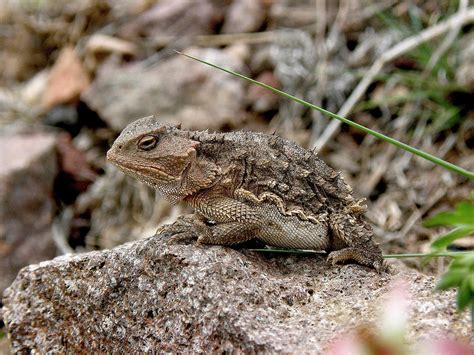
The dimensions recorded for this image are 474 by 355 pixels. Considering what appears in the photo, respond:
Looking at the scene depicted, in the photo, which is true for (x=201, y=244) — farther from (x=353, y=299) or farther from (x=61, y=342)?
(x=61, y=342)

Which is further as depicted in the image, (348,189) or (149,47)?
(149,47)

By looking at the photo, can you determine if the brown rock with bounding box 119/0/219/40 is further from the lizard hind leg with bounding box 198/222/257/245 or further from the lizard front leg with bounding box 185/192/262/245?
the lizard hind leg with bounding box 198/222/257/245

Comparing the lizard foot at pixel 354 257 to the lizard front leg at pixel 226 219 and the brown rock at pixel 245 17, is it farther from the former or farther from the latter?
the brown rock at pixel 245 17

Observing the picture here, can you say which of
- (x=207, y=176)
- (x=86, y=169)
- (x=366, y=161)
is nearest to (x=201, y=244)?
(x=207, y=176)

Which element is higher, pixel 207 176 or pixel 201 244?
pixel 207 176

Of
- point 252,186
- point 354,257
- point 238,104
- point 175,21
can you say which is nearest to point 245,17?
point 175,21
